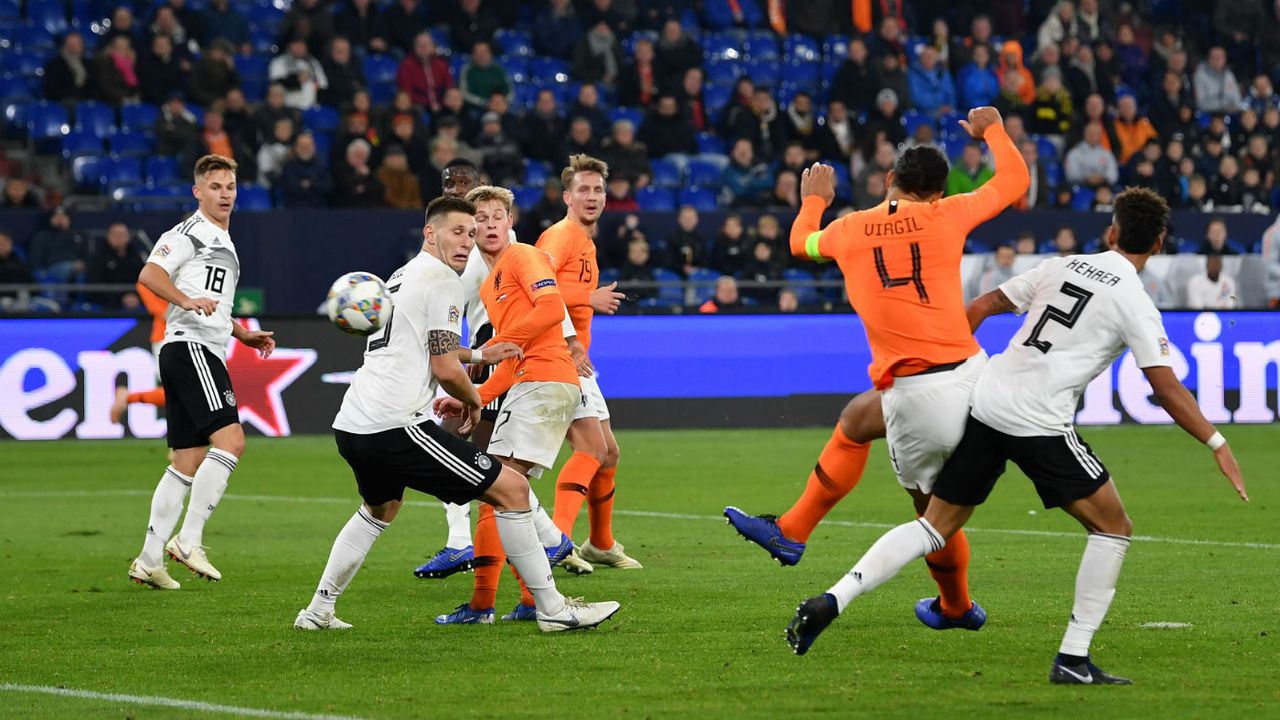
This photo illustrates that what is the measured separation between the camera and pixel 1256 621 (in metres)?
7.92

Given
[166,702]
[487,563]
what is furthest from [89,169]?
[166,702]

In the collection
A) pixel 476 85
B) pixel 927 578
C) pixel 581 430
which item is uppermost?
pixel 476 85

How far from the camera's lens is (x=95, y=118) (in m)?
22.5

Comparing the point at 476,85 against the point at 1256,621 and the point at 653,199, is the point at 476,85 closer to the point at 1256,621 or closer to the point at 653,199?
the point at 653,199

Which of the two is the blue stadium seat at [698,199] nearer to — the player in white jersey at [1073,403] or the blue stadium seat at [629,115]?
the blue stadium seat at [629,115]

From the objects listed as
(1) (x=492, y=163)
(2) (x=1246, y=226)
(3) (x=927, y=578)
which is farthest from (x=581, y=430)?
(2) (x=1246, y=226)

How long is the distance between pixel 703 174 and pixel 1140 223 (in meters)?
17.9

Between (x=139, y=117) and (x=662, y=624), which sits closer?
(x=662, y=624)

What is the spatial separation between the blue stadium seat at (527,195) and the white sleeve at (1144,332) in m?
16.0

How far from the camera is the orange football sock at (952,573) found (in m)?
7.40

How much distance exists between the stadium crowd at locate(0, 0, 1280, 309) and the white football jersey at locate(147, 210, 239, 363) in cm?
1055

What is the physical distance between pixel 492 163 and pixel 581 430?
1275 cm

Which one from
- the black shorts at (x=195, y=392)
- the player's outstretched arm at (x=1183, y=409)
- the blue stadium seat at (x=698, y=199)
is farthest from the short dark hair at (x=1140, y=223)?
the blue stadium seat at (x=698, y=199)

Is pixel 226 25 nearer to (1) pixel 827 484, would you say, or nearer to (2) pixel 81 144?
(2) pixel 81 144
